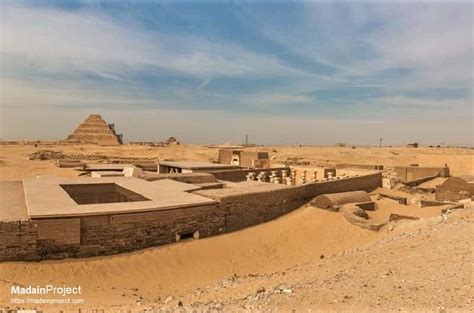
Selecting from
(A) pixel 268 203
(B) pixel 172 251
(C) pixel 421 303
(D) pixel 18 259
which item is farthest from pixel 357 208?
(D) pixel 18 259

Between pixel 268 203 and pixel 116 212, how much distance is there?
19.0ft

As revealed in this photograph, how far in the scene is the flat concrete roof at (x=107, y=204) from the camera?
29.1 ft

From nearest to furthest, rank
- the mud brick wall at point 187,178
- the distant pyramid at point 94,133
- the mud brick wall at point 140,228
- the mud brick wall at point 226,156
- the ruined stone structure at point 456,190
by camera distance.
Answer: the mud brick wall at point 140,228 < the mud brick wall at point 187,178 < the ruined stone structure at point 456,190 < the mud brick wall at point 226,156 < the distant pyramid at point 94,133

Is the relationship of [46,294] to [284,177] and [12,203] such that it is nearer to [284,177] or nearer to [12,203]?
[12,203]

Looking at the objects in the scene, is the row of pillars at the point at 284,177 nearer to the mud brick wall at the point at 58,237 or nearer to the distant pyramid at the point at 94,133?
the mud brick wall at the point at 58,237

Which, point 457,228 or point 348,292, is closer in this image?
point 348,292

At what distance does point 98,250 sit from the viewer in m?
8.83

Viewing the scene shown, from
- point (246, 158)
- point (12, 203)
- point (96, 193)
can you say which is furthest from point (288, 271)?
point (246, 158)

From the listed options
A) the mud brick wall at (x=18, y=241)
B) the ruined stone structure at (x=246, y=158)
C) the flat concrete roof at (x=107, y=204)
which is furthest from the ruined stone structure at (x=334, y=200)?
the ruined stone structure at (x=246, y=158)

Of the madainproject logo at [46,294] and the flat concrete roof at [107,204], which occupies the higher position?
the flat concrete roof at [107,204]

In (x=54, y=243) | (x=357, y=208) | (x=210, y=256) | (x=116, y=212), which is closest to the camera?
(x=54, y=243)

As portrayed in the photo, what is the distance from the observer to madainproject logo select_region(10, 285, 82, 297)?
21.4 feet

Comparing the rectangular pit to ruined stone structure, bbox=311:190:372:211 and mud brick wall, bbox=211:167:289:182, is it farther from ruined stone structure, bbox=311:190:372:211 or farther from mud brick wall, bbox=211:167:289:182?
ruined stone structure, bbox=311:190:372:211

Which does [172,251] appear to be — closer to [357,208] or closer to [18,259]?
[18,259]
